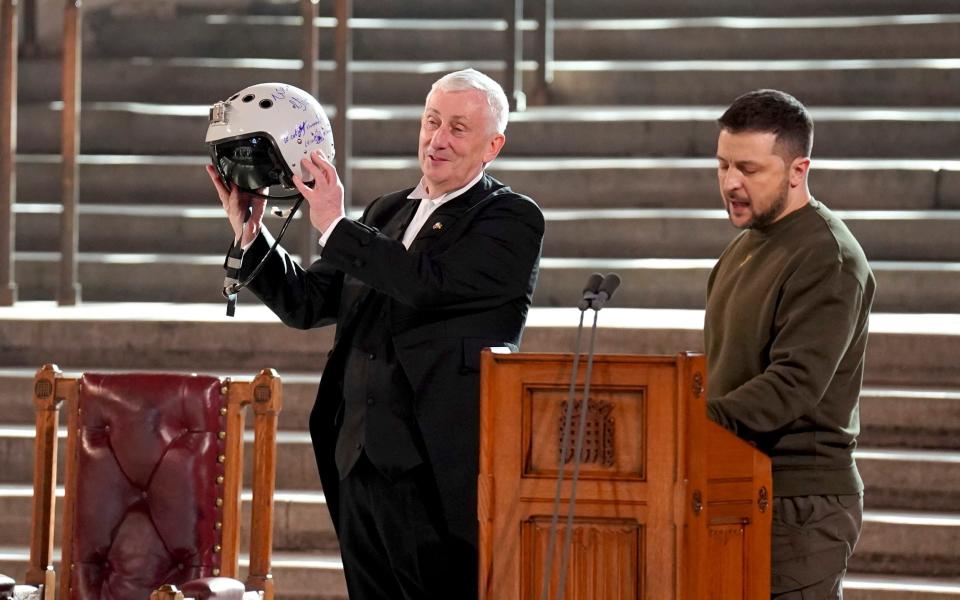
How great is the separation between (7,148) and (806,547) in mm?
3905

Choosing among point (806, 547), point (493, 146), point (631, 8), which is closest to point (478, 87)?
point (493, 146)

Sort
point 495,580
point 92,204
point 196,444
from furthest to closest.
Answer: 1. point 92,204
2. point 196,444
3. point 495,580

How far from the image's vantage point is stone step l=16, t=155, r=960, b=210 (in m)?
5.50

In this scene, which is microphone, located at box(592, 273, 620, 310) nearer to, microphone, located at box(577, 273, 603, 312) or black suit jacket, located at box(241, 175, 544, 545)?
microphone, located at box(577, 273, 603, 312)

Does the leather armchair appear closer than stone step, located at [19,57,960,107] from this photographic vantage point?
Yes

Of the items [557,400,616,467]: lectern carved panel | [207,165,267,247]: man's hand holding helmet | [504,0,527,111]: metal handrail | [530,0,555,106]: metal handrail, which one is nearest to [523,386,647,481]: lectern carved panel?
[557,400,616,467]: lectern carved panel

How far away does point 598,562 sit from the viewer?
6.73 ft

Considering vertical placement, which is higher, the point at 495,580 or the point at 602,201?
the point at 602,201

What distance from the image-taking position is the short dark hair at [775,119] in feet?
7.52

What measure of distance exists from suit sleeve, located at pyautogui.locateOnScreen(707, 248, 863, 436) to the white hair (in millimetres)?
687

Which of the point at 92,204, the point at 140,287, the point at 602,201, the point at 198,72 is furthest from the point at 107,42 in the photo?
the point at 602,201

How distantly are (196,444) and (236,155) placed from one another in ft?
1.90

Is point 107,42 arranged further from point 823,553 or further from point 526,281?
point 823,553

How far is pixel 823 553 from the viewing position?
7.40 feet
